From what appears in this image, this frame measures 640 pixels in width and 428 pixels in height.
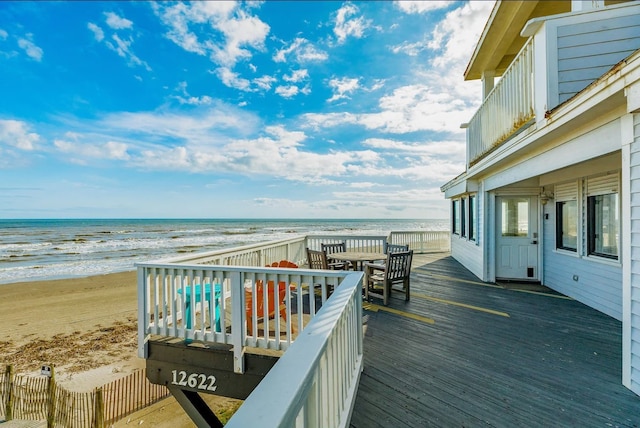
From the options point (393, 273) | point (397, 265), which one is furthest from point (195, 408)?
point (397, 265)

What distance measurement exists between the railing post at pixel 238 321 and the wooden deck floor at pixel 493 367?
1.37 metres

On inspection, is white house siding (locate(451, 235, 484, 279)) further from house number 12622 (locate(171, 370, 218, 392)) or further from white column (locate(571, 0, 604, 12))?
house number 12622 (locate(171, 370, 218, 392))

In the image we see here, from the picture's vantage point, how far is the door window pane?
6363mm

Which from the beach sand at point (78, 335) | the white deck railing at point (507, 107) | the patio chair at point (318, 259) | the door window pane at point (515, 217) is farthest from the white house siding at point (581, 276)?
the beach sand at point (78, 335)

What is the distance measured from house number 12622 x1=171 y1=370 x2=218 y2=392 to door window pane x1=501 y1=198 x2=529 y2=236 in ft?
20.5

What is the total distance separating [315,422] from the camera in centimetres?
100

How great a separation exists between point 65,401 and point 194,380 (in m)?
2.41

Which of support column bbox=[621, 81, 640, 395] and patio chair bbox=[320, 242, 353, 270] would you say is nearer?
support column bbox=[621, 81, 640, 395]

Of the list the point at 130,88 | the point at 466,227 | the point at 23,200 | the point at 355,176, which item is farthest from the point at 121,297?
the point at 23,200

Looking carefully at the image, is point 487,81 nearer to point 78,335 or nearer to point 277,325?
point 277,325

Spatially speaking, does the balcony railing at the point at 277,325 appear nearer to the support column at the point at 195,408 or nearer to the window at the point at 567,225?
the support column at the point at 195,408

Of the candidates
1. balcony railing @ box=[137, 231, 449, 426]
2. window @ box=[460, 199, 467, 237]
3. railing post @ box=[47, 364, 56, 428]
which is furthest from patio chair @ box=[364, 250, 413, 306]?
railing post @ box=[47, 364, 56, 428]

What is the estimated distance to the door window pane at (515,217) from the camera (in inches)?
251

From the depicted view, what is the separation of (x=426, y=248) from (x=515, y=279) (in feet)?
19.8
